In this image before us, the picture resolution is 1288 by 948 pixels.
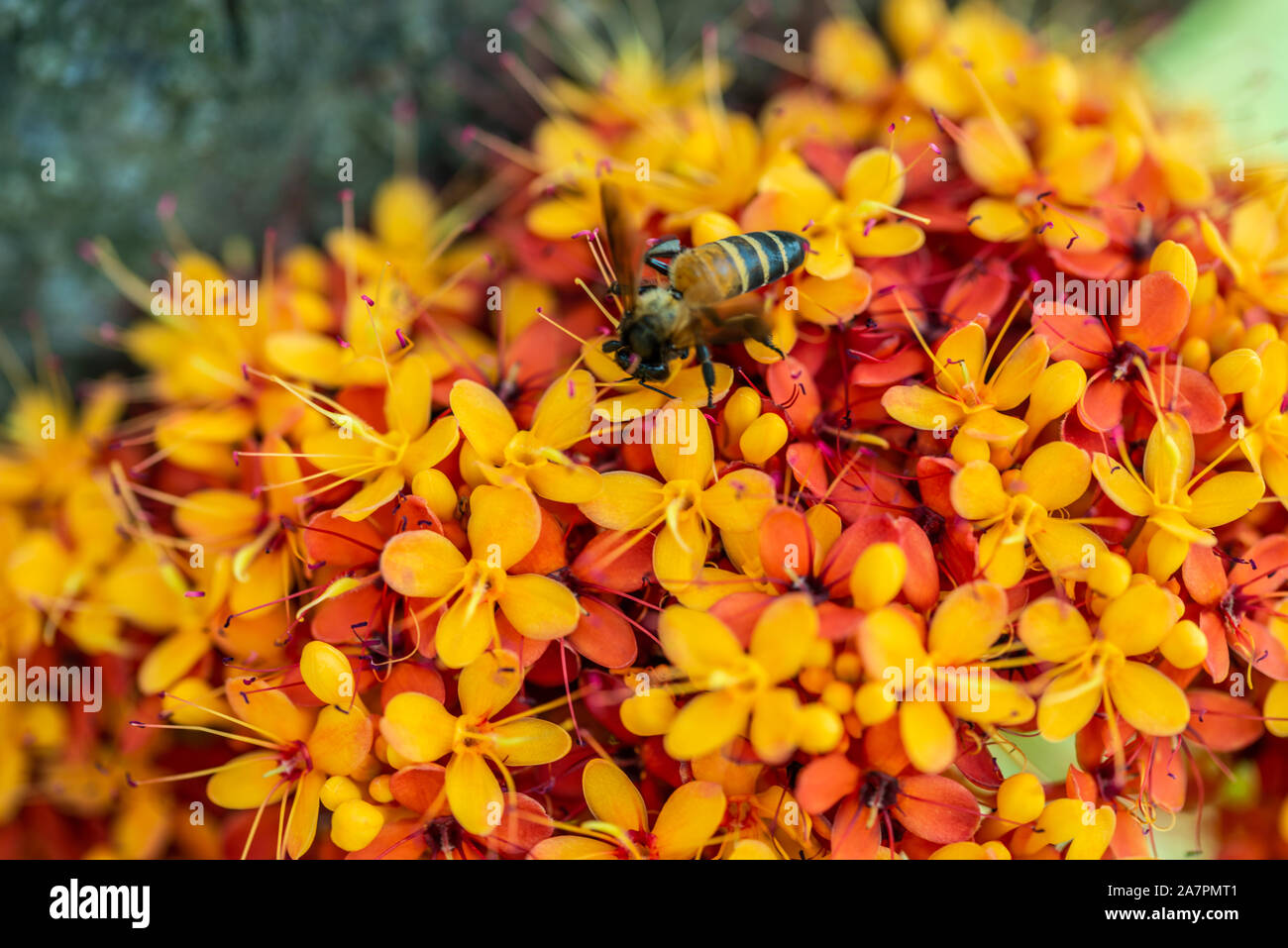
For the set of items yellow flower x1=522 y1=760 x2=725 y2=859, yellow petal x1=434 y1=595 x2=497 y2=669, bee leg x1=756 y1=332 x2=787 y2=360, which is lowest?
yellow flower x1=522 y1=760 x2=725 y2=859

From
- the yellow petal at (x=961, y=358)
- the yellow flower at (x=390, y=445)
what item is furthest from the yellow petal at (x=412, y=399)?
the yellow petal at (x=961, y=358)

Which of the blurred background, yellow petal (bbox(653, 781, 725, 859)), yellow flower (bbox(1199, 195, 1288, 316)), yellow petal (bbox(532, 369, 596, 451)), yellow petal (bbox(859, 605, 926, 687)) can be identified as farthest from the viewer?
the blurred background

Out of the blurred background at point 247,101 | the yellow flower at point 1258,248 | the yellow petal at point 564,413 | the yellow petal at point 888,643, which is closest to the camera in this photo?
the yellow petal at point 888,643

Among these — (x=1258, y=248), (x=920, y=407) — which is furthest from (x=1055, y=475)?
(x=1258, y=248)

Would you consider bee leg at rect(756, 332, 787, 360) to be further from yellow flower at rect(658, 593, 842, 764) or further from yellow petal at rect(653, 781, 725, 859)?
yellow petal at rect(653, 781, 725, 859)

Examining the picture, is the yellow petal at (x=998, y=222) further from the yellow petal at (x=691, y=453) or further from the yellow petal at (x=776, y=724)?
the yellow petal at (x=776, y=724)

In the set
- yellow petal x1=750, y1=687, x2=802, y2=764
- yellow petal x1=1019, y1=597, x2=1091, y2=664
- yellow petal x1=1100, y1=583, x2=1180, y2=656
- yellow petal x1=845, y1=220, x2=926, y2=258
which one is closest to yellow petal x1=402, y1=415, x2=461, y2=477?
yellow petal x1=750, y1=687, x2=802, y2=764
